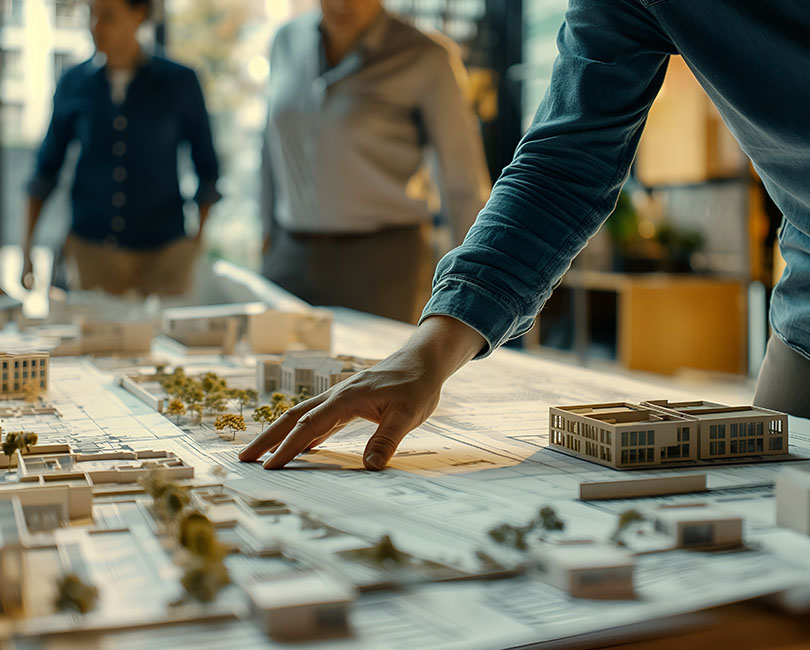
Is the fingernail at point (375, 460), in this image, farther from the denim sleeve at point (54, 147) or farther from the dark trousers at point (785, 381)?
the denim sleeve at point (54, 147)

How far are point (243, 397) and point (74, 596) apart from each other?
760mm

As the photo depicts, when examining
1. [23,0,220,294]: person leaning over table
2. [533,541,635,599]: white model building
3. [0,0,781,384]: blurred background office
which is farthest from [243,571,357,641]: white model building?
[0,0,781,384]: blurred background office

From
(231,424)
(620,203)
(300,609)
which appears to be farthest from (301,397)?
(620,203)

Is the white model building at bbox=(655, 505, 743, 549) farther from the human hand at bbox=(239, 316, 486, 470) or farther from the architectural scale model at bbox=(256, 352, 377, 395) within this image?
the architectural scale model at bbox=(256, 352, 377, 395)

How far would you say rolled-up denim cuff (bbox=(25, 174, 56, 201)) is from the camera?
3.02 metres

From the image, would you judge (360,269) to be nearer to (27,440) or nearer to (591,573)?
(27,440)

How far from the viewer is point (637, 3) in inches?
44.1

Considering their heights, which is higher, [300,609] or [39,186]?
[39,186]

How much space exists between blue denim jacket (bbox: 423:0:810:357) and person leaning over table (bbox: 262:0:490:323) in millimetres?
1420

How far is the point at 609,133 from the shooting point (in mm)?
1188

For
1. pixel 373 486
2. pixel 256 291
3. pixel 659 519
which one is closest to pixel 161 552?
pixel 373 486

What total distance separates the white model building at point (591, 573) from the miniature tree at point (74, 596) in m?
0.29

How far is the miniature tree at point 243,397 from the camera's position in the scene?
134cm

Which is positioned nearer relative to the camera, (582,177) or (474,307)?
(474,307)
